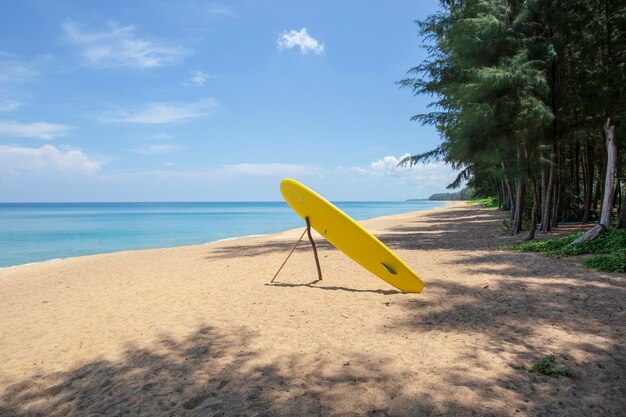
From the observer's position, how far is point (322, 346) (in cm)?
506

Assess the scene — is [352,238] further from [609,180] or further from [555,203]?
[555,203]

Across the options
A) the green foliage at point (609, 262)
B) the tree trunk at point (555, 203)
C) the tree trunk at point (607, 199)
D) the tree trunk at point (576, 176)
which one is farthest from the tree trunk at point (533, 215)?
the tree trunk at point (576, 176)

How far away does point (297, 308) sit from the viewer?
22.6ft

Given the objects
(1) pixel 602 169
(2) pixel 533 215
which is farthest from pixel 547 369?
(1) pixel 602 169

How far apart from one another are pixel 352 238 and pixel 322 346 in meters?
3.25

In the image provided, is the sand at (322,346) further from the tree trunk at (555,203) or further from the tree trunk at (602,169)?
the tree trunk at (602,169)

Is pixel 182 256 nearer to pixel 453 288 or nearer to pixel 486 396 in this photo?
pixel 453 288

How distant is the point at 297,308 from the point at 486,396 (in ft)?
12.3

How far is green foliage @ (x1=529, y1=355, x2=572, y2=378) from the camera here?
4039 millimetres

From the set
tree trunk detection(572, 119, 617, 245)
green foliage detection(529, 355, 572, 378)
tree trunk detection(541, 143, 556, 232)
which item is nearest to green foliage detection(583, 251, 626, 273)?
tree trunk detection(572, 119, 617, 245)

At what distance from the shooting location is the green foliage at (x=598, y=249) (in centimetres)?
906

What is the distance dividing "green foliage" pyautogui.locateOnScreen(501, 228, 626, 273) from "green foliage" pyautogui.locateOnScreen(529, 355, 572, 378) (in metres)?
5.95

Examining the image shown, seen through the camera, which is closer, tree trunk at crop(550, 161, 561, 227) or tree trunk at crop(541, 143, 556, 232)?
tree trunk at crop(541, 143, 556, 232)

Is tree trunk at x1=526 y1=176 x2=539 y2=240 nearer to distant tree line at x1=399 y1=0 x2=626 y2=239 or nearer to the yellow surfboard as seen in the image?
distant tree line at x1=399 y1=0 x2=626 y2=239
